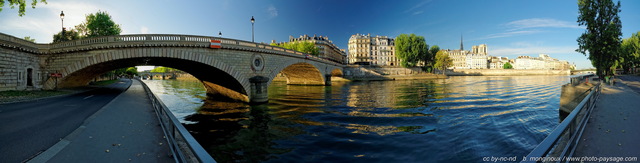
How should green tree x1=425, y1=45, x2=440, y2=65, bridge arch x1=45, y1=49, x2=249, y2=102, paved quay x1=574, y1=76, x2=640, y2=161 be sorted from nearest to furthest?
paved quay x1=574, y1=76, x2=640, y2=161
bridge arch x1=45, y1=49, x2=249, y2=102
green tree x1=425, y1=45, x2=440, y2=65

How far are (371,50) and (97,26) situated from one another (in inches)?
3988

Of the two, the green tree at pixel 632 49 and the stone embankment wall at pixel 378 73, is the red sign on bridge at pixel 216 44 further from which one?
the green tree at pixel 632 49

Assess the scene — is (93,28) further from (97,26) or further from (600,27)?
(600,27)

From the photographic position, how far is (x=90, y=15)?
4256 centimetres

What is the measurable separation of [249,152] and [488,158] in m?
8.03

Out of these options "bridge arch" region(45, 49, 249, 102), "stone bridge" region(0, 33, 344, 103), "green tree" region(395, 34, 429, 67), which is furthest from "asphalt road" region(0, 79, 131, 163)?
"green tree" region(395, 34, 429, 67)

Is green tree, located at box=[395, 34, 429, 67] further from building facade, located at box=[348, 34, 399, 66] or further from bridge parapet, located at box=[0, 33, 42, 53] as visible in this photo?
bridge parapet, located at box=[0, 33, 42, 53]

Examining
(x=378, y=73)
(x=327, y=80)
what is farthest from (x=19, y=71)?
(x=378, y=73)

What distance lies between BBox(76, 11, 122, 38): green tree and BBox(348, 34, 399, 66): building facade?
294 ft

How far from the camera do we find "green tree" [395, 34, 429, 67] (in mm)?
84500

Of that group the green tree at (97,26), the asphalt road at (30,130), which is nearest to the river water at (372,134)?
the asphalt road at (30,130)

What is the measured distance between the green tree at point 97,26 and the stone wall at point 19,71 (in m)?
26.1

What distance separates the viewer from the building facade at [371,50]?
384ft

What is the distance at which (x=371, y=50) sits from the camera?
121 m
